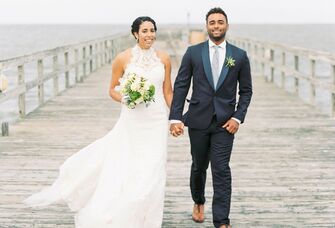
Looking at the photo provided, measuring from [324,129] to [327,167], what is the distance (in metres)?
2.62

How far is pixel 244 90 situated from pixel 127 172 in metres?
1.01

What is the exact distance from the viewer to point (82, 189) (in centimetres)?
475

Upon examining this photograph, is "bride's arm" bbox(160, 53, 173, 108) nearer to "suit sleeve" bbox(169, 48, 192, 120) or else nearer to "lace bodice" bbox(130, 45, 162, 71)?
"lace bodice" bbox(130, 45, 162, 71)

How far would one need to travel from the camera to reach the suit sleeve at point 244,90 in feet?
15.0

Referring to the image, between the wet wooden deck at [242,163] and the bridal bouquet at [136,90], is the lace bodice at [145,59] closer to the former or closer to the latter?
the bridal bouquet at [136,90]

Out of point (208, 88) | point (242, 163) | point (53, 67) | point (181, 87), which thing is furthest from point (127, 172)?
point (53, 67)

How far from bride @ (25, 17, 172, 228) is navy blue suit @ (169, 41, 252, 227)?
8.2 inches

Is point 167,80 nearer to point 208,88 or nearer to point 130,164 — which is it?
point 208,88

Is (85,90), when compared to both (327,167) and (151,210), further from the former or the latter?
(151,210)

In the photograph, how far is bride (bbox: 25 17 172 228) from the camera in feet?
14.5

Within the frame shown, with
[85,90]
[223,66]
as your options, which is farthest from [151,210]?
[85,90]

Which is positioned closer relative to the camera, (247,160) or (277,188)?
(277,188)

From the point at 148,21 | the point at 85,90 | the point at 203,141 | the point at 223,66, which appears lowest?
the point at 85,90

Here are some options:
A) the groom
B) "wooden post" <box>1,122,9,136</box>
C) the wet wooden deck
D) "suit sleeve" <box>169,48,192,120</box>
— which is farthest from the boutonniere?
"wooden post" <box>1,122,9,136</box>
